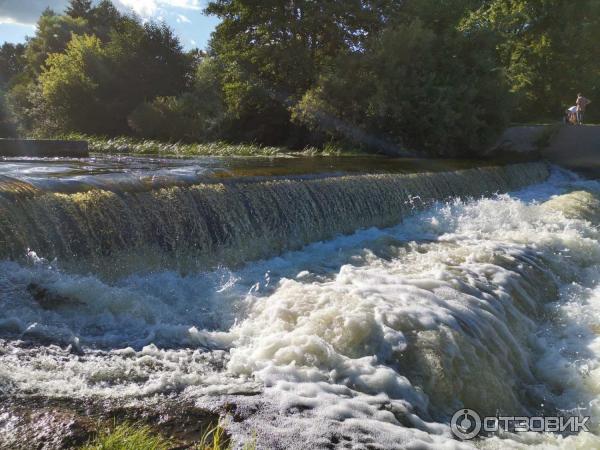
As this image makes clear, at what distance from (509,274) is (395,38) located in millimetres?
11517

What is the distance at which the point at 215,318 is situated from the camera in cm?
472

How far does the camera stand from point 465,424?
3.34 m

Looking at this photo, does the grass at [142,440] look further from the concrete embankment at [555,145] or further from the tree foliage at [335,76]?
the concrete embankment at [555,145]

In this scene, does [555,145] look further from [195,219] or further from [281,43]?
[195,219]

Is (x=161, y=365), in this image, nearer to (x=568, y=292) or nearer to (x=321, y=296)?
(x=321, y=296)

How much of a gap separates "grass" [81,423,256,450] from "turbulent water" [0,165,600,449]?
4.6 inches

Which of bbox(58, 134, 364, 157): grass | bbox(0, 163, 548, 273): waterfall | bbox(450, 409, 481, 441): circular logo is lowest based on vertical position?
bbox(450, 409, 481, 441): circular logo

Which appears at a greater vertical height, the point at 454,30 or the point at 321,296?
the point at 454,30

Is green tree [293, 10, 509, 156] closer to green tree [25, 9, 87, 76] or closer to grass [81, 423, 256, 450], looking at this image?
grass [81, 423, 256, 450]

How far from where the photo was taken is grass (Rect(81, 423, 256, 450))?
2.21m

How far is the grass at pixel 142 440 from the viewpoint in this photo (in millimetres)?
2215

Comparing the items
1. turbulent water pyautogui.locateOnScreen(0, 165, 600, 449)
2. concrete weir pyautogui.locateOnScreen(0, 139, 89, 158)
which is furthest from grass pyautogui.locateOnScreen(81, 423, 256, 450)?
concrete weir pyautogui.locateOnScreen(0, 139, 89, 158)

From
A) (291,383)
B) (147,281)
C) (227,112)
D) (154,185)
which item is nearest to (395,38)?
(227,112)

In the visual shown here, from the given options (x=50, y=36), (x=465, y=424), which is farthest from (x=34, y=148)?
(x=50, y=36)
